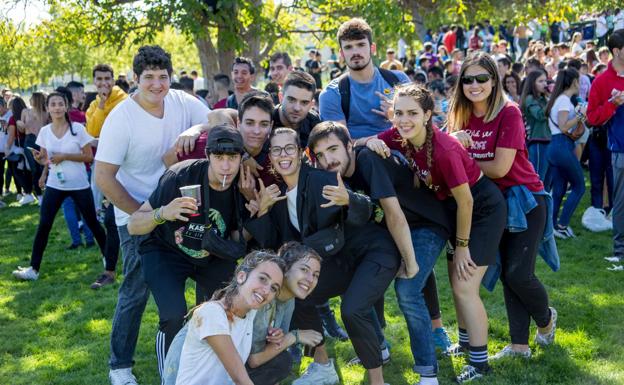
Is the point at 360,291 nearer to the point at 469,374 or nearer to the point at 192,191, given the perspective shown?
the point at 469,374

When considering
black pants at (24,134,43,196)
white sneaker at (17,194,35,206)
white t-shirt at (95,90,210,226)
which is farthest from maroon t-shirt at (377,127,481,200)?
white sneaker at (17,194,35,206)

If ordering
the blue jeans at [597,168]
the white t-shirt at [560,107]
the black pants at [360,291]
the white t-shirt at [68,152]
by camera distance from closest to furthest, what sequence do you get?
the black pants at [360,291]
the white t-shirt at [68,152]
the white t-shirt at [560,107]
the blue jeans at [597,168]

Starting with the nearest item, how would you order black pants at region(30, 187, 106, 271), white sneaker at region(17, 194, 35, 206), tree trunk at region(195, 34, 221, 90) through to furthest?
black pants at region(30, 187, 106, 271) < white sneaker at region(17, 194, 35, 206) < tree trunk at region(195, 34, 221, 90)

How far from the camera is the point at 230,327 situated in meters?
3.94

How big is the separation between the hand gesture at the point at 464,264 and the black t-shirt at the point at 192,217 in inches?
58.2

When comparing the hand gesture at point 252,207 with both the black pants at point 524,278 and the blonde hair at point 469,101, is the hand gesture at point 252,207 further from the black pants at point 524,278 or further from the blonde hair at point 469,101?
the black pants at point 524,278

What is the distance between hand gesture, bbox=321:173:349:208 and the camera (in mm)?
4238

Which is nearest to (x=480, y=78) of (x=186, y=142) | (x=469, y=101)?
(x=469, y=101)

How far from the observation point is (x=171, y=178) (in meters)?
4.38

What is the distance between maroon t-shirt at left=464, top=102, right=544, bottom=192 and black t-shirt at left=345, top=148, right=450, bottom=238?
45cm

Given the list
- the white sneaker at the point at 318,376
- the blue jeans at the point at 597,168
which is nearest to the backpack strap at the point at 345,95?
the white sneaker at the point at 318,376

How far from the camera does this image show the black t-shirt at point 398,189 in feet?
14.4

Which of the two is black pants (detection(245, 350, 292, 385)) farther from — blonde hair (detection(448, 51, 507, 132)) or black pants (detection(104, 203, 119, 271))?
black pants (detection(104, 203, 119, 271))

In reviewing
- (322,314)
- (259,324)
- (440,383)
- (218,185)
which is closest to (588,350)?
(440,383)
